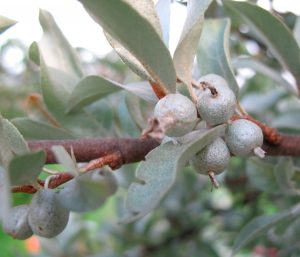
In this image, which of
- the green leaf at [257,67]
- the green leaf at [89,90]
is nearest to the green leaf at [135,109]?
the green leaf at [89,90]

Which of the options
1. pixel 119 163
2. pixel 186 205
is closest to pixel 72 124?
pixel 119 163

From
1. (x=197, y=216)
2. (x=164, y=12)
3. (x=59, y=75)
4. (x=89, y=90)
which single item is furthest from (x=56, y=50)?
(x=197, y=216)

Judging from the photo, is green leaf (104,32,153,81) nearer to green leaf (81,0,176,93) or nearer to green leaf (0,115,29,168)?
green leaf (81,0,176,93)

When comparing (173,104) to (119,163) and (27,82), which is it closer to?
(119,163)

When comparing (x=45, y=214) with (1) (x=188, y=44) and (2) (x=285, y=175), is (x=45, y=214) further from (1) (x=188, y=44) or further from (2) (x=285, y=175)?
(2) (x=285, y=175)

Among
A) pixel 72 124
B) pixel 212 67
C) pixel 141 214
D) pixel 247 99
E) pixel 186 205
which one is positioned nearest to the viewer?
pixel 141 214

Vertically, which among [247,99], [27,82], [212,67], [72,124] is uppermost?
[212,67]

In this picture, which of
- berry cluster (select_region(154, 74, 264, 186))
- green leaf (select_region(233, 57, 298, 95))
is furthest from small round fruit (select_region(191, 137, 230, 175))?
green leaf (select_region(233, 57, 298, 95))

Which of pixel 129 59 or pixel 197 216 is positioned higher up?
pixel 129 59
